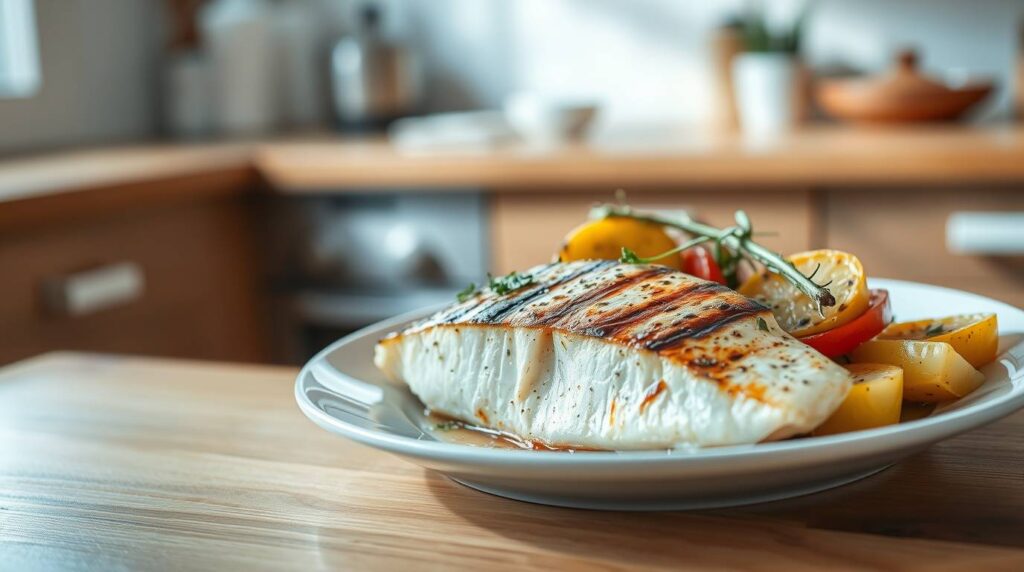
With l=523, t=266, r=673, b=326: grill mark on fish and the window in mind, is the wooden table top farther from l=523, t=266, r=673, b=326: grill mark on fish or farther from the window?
the window

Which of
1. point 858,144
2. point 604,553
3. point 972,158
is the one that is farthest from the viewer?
point 858,144

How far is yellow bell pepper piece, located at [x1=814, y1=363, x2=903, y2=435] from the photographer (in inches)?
23.1

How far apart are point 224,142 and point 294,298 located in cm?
57

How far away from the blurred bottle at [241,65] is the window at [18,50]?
460 millimetres

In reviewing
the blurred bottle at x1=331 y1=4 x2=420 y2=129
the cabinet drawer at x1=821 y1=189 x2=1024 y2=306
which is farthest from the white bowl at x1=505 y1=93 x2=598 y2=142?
the cabinet drawer at x1=821 y1=189 x2=1024 y2=306

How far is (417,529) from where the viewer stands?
0.60m

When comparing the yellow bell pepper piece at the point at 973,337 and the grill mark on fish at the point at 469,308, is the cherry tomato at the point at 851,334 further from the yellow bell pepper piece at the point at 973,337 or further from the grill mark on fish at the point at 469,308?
the grill mark on fish at the point at 469,308

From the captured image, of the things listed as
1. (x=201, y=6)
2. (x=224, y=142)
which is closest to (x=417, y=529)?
(x=224, y=142)

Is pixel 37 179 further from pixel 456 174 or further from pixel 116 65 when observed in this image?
pixel 116 65

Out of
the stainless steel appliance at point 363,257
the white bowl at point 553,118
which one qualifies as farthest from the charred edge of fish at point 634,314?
the white bowl at point 553,118

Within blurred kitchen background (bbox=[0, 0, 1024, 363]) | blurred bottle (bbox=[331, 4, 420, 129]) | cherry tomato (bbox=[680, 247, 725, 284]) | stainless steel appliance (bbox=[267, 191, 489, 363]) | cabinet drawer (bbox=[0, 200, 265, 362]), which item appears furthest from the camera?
blurred bottle (bbox=[331, 4, 420, 129])

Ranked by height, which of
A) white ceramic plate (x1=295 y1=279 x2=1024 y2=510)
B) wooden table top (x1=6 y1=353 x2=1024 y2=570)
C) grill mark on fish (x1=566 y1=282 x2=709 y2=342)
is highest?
grill mark on fish (x1=566 y1=282 x2=709 y2=342)

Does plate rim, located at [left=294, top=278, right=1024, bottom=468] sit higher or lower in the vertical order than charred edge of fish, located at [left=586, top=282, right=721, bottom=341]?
lower

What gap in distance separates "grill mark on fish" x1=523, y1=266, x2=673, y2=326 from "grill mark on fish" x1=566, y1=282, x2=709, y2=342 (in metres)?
0.02
